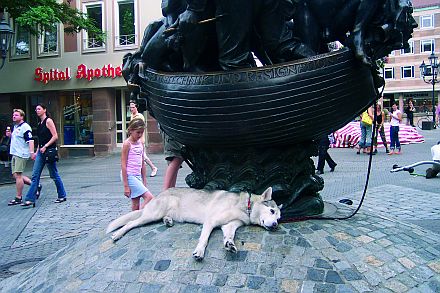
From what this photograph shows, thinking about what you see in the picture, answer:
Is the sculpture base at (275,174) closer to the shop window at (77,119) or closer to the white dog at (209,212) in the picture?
the white dog at (209,212)

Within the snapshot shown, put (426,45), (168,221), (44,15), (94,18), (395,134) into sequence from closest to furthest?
(168,221)
(44,15)
(395,134)
(94,18)
(426,45)

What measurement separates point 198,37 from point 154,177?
833 centimetres

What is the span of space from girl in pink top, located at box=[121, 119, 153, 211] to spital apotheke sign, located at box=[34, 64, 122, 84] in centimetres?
1413

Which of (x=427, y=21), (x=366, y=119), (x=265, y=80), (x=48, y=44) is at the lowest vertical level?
(x=366, y=119)

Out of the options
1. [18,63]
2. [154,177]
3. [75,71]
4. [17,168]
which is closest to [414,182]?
[154,177]

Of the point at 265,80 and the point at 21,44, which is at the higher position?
the point at 21,44

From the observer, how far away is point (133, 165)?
6098 mm

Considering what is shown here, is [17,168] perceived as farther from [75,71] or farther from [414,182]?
[75,71]

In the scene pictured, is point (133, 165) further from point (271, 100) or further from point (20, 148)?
point (20, 148)

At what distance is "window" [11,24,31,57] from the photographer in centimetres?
2197

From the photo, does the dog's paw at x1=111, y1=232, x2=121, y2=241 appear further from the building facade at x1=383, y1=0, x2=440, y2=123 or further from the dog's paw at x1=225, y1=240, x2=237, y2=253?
the building facade at x1=383, y1=0, x2=440, y2=123


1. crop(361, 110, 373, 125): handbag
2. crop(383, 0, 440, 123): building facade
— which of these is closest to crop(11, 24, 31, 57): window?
crop(361, 110, 373, 125): handbag

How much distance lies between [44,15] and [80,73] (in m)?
5.14

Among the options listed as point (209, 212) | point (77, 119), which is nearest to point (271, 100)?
point (209, 212)
